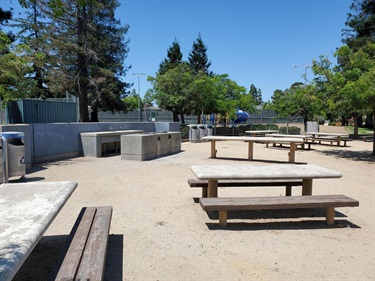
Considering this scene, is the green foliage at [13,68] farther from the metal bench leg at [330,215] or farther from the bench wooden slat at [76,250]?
the metal bench leg at [330,215]

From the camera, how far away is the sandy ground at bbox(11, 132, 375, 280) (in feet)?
11.1

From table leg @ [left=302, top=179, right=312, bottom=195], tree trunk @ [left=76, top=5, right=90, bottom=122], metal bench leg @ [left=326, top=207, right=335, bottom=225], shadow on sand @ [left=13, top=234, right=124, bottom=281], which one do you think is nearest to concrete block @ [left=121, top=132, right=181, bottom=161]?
table leg @ [left=302, top=179, right=312, bottom=195]

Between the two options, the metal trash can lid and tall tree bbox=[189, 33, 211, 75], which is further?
tall tree bbox=[189, 33, 211, 75]

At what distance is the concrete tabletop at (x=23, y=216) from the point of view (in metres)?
1.76

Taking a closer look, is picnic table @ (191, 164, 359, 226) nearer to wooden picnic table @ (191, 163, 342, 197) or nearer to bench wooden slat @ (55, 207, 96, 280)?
wooden picnic table @ (191, 163, 342, 197)

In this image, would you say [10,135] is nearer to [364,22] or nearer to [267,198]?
[267,198]

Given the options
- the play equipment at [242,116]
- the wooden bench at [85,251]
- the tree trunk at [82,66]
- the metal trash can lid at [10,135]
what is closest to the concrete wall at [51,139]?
the metal trash can lid at [10,135]

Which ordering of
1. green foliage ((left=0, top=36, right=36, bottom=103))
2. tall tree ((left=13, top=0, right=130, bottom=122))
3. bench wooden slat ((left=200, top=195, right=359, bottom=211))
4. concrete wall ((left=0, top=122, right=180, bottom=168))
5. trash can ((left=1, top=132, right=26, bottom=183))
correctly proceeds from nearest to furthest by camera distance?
bench wooden slat ((left=200, top=195, right=359, bottom=211))
trash can ((left=1, top=132, right=26, bottom=183))
concrete wall ((left=0, top=122, right=180, bottom=168))
green foliage ((left=0, top=36, right=36, bottom=103))
tall tree ((left=13, top=0, right=130, bottom=122))

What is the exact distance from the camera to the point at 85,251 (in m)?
2.92

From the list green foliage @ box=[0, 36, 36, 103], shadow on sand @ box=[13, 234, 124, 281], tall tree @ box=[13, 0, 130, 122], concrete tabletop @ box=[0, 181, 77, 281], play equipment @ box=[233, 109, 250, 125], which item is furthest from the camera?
play equipment @ box=[233, 109, 250, 125]

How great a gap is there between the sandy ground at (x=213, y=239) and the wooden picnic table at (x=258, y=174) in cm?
53

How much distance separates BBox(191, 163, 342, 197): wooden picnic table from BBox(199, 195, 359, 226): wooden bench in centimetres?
35

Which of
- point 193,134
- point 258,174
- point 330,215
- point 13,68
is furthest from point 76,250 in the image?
point 193,134

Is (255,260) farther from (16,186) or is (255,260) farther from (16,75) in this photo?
(16,75)
